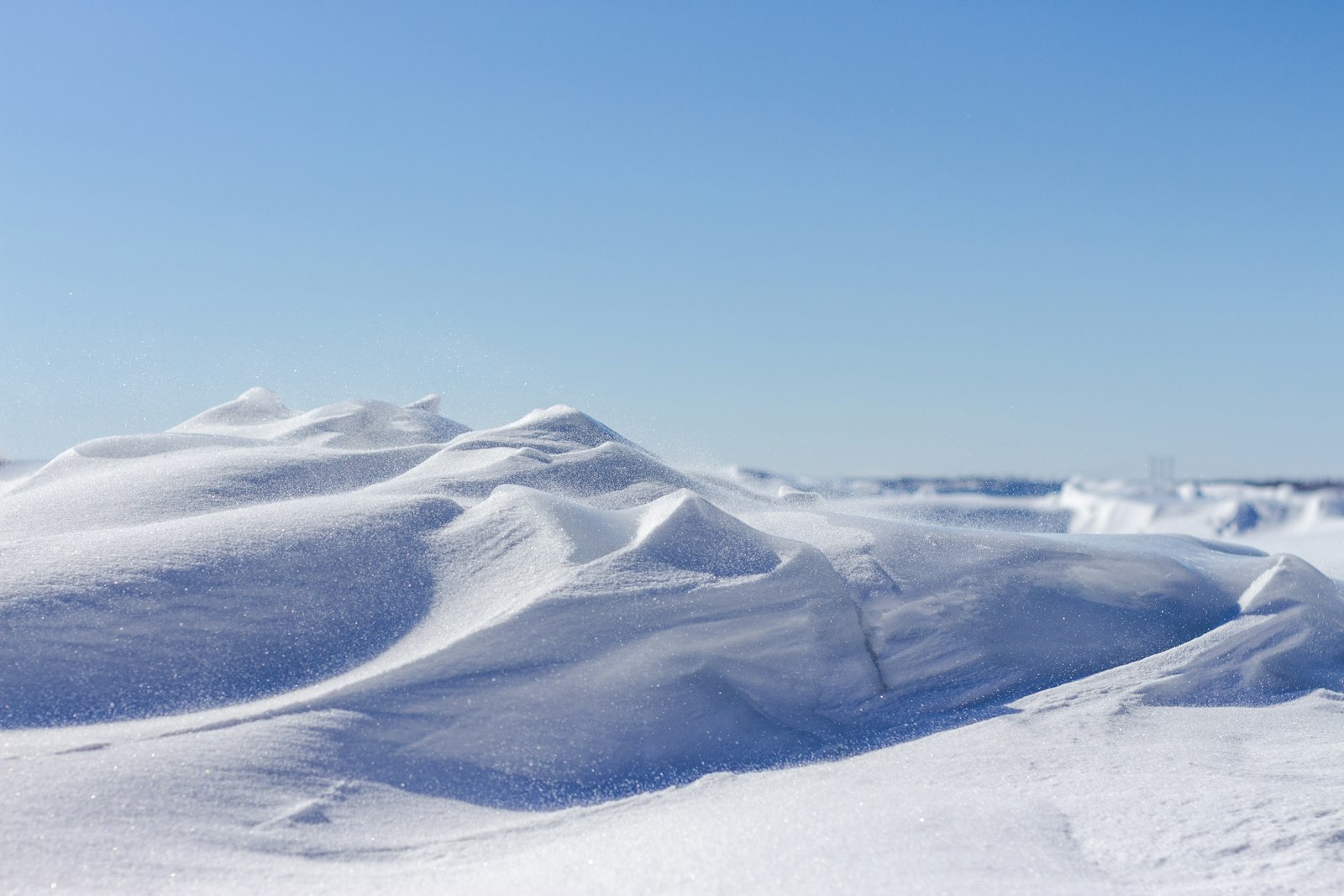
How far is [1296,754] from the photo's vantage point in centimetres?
168

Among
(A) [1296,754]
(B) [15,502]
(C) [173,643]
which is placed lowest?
(A) [1296,754]

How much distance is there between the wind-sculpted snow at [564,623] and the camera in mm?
1568

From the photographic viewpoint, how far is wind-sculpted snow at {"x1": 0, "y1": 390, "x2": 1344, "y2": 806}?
5.15 ft

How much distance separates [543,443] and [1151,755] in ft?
6.41

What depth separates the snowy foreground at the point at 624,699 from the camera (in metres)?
1.23

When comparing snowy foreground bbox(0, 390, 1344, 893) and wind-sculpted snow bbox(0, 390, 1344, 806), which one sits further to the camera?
wind-sculpted snow bbox(0, 390, 1344, 806)

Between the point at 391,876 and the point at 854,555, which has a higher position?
the point at 854,555

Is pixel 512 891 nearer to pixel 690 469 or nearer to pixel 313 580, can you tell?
pixel 313 580

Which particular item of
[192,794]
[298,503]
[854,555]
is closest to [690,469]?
[854,555]

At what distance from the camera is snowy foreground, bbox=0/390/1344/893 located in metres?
1.23

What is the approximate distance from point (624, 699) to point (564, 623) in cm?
17

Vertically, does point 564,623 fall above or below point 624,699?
above

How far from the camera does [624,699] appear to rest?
1651 millimetres

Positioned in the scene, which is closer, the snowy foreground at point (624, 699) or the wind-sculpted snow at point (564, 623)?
the snowy foreground at point (624, 699)
